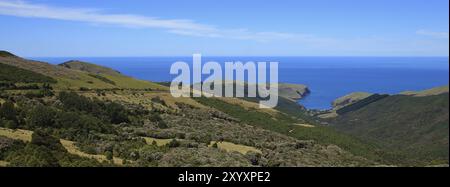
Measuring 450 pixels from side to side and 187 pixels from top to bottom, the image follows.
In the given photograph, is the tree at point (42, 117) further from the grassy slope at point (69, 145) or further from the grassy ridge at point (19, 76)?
the grassy ridge at point (19, 76)

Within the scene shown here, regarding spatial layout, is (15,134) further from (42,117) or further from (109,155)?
(42,117)

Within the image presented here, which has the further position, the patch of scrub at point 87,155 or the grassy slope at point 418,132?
the grassy slope at point 418,132

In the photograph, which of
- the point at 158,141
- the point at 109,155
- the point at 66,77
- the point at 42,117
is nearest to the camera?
the point at 109,155

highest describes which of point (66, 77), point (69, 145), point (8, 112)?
point (66, 77)

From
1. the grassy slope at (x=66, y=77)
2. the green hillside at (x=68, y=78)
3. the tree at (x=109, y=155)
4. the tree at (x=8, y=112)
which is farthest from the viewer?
the grassy slope at (x=66, y=77)

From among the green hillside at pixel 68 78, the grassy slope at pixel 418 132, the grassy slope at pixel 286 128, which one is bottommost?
the grassy slope at pixel 418 132

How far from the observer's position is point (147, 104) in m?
103

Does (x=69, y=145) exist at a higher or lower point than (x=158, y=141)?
higher

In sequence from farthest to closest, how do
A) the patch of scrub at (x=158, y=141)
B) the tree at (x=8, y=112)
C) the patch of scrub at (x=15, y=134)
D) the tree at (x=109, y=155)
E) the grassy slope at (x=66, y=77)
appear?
the grassy slope at (x=66, y=77), the patch of scrub at (x=158, y=141), the tree at (x=8, y=112), the patch of scrub at (x=15, y=134), the tree at (x=109, y=155)

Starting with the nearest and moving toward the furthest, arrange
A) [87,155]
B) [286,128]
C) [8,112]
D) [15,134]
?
[87,155]
[15,134]
[8,112]
[286,128]

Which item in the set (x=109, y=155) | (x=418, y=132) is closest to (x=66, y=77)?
(x=109, y=155)

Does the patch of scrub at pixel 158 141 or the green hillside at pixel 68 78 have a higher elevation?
the green hillside at pixel 68 78

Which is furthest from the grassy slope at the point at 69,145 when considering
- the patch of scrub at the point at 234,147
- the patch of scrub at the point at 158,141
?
the patch of scrub at the point at 234,147
